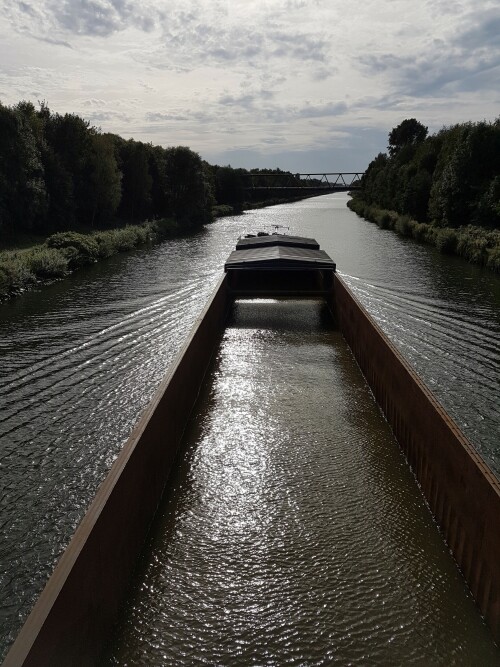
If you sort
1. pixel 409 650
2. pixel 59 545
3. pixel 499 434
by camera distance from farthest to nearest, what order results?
pixel 499 434
pixel 59 545
pixel 409 650

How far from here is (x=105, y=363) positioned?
14.8 meters

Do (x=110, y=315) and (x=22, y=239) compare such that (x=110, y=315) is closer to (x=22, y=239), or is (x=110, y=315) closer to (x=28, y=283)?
(x=28, y=283)

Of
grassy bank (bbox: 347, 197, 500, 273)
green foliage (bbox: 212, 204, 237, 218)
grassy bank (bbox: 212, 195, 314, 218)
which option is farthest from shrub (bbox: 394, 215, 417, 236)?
green foliage (bbox: 212, 204, 237, 218)

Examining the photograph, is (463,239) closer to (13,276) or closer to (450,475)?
(13,276)

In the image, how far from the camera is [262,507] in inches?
315

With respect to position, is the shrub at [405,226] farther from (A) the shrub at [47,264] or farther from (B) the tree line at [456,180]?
(A) the shrub at [47,264]

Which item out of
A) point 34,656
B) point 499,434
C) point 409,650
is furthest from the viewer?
point 499,434

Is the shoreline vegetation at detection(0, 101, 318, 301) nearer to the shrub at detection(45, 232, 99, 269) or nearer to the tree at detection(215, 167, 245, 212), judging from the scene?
the shrub at detection(45, 232, 99, 269)

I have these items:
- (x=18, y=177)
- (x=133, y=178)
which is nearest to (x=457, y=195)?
(x=18, y=177)

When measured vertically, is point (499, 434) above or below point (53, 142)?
below

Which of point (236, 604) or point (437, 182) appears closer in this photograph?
point (236, 604)

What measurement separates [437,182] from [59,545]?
43686 millimetres

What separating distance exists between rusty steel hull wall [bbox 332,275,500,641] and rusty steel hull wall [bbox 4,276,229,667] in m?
3.70

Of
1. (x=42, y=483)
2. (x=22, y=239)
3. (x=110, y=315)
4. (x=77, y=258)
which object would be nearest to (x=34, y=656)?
(x=42, y=483)
